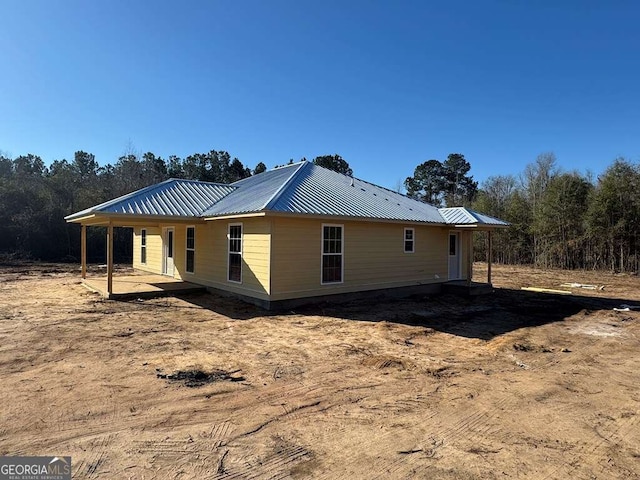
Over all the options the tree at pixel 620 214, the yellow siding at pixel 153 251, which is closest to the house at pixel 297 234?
the yellow siding at pixel 153 251

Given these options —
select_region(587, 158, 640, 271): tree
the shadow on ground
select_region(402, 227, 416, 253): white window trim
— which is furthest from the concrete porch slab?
select_region(587, 158, 640, 271): tree

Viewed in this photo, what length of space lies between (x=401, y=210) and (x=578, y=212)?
46.9 ft

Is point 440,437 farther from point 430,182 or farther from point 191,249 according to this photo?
point 430,182

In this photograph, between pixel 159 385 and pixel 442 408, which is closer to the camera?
pixel 442 408

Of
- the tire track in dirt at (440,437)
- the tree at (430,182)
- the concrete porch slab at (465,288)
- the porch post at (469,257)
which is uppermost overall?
the tree at (430,182)

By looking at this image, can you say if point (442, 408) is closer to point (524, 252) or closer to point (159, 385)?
point (159, 385)

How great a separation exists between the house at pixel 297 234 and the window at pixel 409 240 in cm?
3

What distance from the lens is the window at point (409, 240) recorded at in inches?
520

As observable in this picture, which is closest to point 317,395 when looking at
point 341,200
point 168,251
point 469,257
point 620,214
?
point 341,200

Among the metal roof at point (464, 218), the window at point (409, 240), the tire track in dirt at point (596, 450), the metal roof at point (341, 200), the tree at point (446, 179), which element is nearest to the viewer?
the tire track in dirt at point (596, 450)

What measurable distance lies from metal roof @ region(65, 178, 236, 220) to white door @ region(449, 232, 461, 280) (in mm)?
8335

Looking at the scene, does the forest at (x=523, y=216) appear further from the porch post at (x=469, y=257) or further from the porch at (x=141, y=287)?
the porch at (x=141, y=287)

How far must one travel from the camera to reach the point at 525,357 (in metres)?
6.42

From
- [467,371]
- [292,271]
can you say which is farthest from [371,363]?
[292,271]
